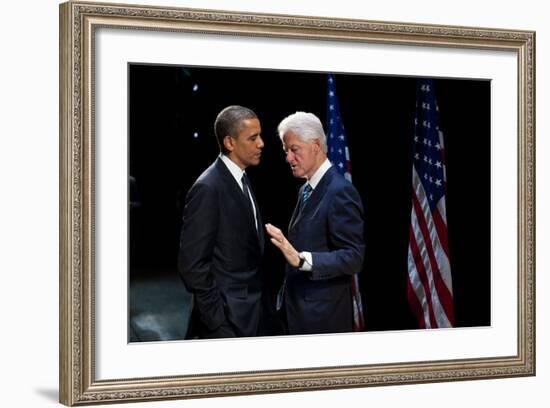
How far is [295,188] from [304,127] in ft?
→ 1.12

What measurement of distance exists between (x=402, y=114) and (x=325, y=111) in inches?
20.5

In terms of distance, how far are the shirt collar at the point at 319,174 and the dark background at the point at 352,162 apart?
→ 0.32 feet

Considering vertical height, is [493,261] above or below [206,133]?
below

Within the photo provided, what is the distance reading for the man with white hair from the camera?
7.06 meters

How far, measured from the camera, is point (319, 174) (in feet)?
23.5

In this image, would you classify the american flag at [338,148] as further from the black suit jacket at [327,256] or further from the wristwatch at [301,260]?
the wristwatch at [301,260]

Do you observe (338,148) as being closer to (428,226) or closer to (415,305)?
(428,226)

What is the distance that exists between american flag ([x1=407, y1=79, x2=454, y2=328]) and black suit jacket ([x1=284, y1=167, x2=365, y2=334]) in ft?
1.31

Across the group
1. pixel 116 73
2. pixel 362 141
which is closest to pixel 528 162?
pixel 362 141

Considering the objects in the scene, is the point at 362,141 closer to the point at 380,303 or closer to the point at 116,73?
the point at 380,303

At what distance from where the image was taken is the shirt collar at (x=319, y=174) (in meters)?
7.13

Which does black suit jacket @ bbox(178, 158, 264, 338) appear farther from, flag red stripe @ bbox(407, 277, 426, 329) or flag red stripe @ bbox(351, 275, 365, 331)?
flag red stripe @ bbox(407, 277, 426, 329)

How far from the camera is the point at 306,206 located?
23.2 ft

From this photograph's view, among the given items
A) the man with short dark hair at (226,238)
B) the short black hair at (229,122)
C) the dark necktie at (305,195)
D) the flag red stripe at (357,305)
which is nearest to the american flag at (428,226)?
the flag red stripe at (357,305)
